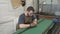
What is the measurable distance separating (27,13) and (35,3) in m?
1.88

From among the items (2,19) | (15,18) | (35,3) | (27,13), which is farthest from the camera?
(35,3)

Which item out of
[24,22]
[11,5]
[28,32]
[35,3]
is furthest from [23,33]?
[35,3]

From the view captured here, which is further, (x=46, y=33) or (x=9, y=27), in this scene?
(x=9, y=27)

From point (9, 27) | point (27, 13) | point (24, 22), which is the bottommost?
point (9, 27)

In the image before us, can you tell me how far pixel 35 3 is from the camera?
4965mm

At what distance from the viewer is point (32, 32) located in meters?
2.61

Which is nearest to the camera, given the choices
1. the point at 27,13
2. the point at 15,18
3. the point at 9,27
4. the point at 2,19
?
the point at 27,13

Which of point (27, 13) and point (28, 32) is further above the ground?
point (27, 13)

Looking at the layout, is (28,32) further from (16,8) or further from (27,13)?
(16,8)

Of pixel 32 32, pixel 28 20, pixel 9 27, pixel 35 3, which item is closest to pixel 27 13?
pixel 28 20

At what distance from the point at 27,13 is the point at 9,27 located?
38.0 inches

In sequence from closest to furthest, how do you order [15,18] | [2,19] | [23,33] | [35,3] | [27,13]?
[23,33] → [27,13] → [2,19] → [15,18] → [35,3]

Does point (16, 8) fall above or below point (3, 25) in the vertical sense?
above

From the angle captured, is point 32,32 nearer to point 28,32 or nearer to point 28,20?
point 28,32
